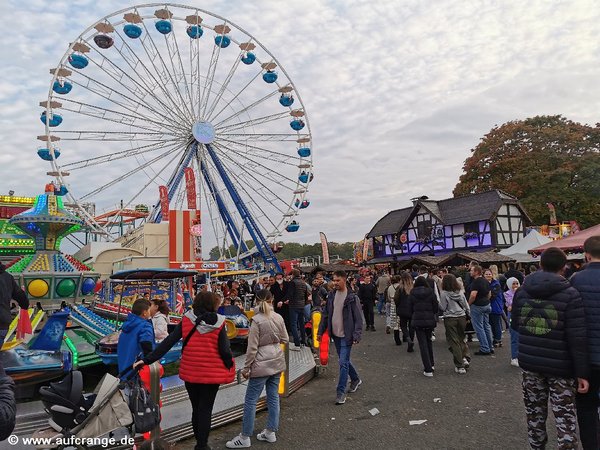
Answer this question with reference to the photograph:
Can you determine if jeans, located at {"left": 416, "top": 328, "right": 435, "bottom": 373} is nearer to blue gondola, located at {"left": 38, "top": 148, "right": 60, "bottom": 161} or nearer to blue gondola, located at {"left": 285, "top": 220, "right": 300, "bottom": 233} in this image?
blue gondola, located at {"left": 38, "top": 148, "right": 60, "bottom": 161}

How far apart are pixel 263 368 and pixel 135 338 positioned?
1.21 metres

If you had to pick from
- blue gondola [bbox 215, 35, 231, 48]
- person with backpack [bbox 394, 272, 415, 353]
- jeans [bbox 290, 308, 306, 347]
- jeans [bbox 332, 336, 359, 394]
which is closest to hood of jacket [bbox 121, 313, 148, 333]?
jeans [bbox 332, 336, 359, 394]

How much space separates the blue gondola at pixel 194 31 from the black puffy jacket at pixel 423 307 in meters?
19.3

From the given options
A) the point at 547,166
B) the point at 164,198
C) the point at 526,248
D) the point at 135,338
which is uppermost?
the point at 547,166

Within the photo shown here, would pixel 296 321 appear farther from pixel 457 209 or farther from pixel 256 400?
pixel 457 209

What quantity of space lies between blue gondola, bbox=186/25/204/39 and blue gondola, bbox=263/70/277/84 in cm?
383

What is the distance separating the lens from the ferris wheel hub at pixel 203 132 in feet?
74.7

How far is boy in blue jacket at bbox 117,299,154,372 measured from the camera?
150 inches

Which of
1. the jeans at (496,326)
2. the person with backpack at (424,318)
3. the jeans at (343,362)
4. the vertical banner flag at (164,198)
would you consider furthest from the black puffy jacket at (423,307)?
the vertical banner flag at (164,198)

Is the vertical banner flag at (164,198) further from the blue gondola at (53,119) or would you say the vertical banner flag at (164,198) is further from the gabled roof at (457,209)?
the gabled roof at (457,209)

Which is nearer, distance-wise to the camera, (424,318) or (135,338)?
(135,338)

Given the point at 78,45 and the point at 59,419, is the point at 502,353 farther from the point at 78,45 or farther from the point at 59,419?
the point at 78,45

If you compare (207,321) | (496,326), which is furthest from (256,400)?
(496,326)

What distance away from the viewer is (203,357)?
12.1ft
